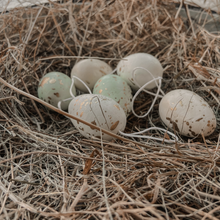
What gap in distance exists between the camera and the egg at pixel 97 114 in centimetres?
77

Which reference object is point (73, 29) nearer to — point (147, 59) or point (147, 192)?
point (147, 59)

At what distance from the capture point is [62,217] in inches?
Result: 19.3

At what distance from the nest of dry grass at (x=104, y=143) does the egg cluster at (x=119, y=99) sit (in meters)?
0.06

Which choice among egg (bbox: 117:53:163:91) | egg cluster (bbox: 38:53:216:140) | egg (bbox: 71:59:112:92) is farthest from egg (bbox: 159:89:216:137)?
egg (bbox: 71:59:112:92)

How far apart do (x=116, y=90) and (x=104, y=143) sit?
0.30 metres

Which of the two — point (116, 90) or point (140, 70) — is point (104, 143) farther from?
point (140, 70)

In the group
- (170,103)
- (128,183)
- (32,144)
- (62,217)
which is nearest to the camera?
(62,217)

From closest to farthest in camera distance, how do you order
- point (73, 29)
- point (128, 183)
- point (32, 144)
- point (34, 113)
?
point (128, 183)
point (32, 144)
point (34, 113)
point (73, 29)

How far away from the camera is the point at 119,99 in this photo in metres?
0.92

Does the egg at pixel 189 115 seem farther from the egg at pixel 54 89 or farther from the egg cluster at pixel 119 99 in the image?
the egg at pixel 54 89

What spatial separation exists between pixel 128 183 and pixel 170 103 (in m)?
0.41

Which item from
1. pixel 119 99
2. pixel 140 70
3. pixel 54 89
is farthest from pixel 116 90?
pixel 54 89

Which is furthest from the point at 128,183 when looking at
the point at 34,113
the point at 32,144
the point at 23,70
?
the point at 23,70

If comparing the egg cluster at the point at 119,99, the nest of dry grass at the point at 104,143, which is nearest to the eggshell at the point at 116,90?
the egg cluster at the point at 119,99
